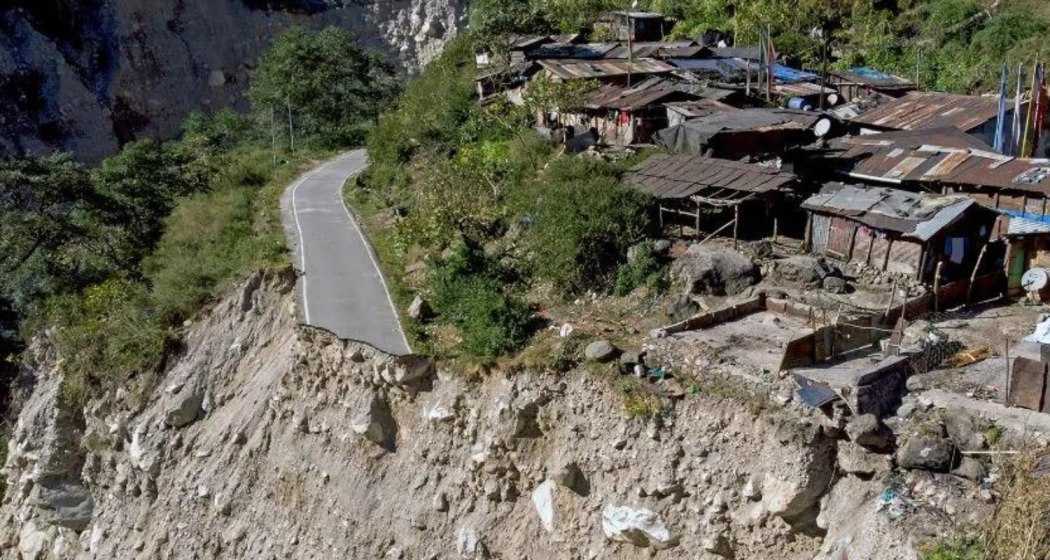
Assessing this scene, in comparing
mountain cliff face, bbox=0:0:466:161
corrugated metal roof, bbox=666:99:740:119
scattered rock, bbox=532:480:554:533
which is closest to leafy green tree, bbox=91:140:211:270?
corrugated metal roof, bbox=666:99:740:119

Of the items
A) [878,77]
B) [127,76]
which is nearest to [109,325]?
[878,77]

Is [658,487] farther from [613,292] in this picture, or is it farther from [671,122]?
[671,122]

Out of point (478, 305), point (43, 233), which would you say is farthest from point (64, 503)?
point (478, 305)

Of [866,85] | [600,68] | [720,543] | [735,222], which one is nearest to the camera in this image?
[720,543]

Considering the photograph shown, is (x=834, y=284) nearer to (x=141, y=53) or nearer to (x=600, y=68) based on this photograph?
(x=600, y=68)

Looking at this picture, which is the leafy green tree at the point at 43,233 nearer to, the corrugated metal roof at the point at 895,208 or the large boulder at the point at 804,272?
the large boulder at the point at 804,272

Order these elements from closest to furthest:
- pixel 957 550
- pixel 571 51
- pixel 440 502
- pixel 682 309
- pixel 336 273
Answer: pixel 957 550
pixel 440 502
pixel 682 309
pixel 336 273
pixel 571 51

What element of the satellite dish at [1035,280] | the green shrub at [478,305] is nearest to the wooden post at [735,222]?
the green shrub at [478,305]
